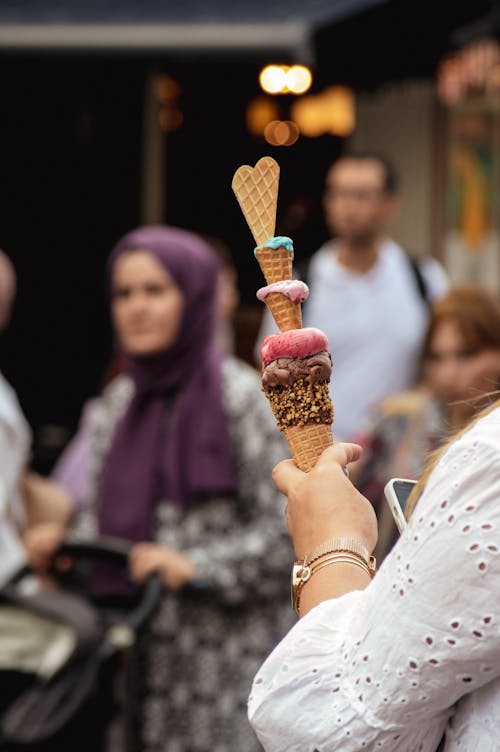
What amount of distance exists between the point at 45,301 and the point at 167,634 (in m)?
5.19

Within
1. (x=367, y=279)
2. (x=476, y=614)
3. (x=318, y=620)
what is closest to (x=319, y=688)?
(x=318, y=620)

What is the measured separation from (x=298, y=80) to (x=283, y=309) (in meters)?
8.25

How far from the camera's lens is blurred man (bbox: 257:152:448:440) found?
5719 mm

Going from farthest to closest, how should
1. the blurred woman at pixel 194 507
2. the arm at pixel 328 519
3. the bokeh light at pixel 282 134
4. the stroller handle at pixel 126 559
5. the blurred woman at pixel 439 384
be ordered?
the bokeh light at pixel 282 134 → the blurred woman at pixel 439 384 → the blurred woman at pixel 194 507 → the stroller handle at pixel 126 559 → the arm at pixel 328 519

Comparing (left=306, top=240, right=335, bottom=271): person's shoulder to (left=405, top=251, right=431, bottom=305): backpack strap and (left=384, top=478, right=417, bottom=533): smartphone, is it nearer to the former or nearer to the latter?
(left=405, top=251, right=431, bottom=305): backpack strap

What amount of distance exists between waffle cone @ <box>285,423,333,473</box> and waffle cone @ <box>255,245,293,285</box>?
0.20m

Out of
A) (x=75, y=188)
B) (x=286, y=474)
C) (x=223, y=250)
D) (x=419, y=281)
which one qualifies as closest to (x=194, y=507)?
(x=419, y=281)

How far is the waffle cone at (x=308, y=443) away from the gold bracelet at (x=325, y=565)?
13 centimetres

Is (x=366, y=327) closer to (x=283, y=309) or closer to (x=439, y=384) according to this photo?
(x=439, y=384)

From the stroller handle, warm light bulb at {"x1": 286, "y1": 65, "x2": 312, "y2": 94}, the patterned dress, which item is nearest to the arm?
the stroller handle

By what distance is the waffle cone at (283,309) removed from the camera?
6.11ft

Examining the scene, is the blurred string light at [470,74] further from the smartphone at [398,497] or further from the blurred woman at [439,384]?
the smartphone at [398,497]

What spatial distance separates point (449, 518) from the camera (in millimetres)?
1584

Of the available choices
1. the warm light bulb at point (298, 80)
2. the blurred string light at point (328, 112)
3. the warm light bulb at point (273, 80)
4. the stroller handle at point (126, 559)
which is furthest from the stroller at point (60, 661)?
the blurred string light at point (328, 112)
